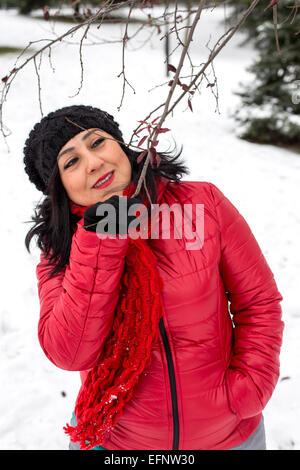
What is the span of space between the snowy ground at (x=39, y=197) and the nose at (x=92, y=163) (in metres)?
0.35

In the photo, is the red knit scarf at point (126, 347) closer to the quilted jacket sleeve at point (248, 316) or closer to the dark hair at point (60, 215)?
the dark hair at point (60, 215)

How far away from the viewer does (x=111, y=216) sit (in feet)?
3.84

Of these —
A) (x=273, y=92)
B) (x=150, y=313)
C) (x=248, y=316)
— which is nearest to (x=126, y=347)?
(x=150, y=313)

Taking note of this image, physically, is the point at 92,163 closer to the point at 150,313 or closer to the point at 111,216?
the point at 111,216

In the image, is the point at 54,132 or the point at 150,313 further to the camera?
the point at 54,132

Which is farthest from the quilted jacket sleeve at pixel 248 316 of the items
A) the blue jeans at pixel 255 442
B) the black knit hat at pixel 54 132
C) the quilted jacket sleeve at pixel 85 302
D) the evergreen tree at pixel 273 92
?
the evergreen tree at pixel 273 92

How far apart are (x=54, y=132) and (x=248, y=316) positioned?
0.99 metres

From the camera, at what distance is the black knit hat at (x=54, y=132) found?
57.9 inches

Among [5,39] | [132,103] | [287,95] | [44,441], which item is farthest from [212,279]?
[5,39]

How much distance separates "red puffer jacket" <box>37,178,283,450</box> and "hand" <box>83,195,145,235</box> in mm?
103

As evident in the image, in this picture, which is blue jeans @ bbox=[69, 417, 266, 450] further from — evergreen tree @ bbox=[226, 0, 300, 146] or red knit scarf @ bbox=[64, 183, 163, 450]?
evergreen tree @ bbox=[226, 0, 300, 146]

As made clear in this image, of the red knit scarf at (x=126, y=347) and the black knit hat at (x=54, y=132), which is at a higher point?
the black knit hat at (x=54, y=132)

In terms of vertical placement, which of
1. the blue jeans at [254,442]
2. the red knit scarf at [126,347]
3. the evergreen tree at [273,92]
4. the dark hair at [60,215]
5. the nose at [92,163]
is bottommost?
the blue jeans at [254,442]

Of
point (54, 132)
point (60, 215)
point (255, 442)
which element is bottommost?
point (255, 442)
